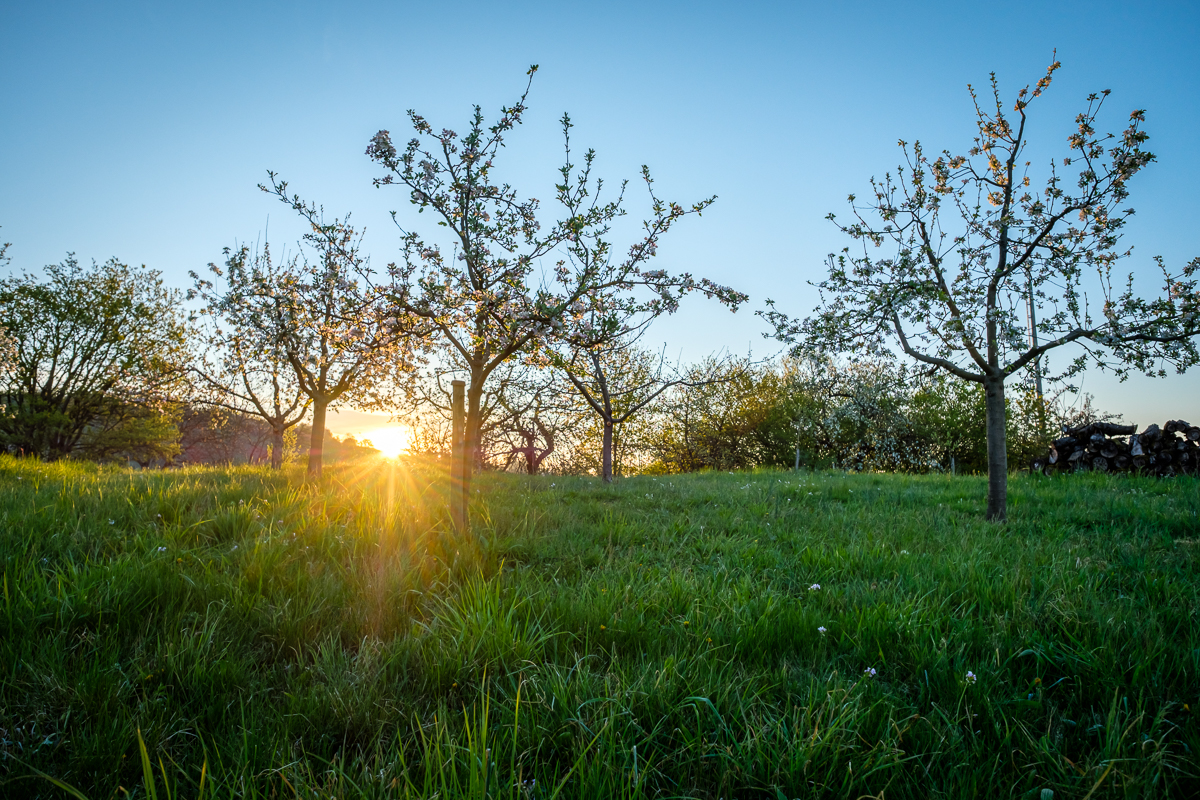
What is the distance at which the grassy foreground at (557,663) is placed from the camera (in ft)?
6.05

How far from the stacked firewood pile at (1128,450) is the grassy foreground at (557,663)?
10.7m

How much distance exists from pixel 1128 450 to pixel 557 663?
Answer: 56.5 ft

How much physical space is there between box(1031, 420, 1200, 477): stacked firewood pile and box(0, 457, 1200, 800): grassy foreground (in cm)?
1069

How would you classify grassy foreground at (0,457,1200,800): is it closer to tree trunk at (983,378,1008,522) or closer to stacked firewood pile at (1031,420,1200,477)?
tree trunk at (983,378,1008,522)

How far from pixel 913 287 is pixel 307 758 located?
7898 mm

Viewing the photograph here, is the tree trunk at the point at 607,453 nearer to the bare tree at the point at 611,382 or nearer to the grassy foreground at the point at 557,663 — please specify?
the bare tree at the point at 611,382

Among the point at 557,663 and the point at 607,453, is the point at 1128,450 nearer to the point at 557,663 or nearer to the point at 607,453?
the point at 607,453

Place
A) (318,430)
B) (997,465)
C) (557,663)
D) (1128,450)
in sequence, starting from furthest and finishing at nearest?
1. (1128,450)
2. (318,430)
3. (997,465)
4. (557,663)

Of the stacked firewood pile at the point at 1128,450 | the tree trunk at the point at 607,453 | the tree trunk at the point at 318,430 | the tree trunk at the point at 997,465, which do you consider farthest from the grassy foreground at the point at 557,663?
the stacked firewood pile at the point at 1128,450

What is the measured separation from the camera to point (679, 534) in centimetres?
605

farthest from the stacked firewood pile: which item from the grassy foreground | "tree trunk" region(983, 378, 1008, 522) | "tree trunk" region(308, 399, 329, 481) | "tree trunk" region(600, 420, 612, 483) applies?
"tree trunk" region(308, 399, 329, 481)

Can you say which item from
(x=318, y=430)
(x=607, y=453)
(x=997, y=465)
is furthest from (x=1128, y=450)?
(x=318, y=430)

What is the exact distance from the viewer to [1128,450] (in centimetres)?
1298

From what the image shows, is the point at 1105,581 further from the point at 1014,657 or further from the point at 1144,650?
the point at 1014,657
